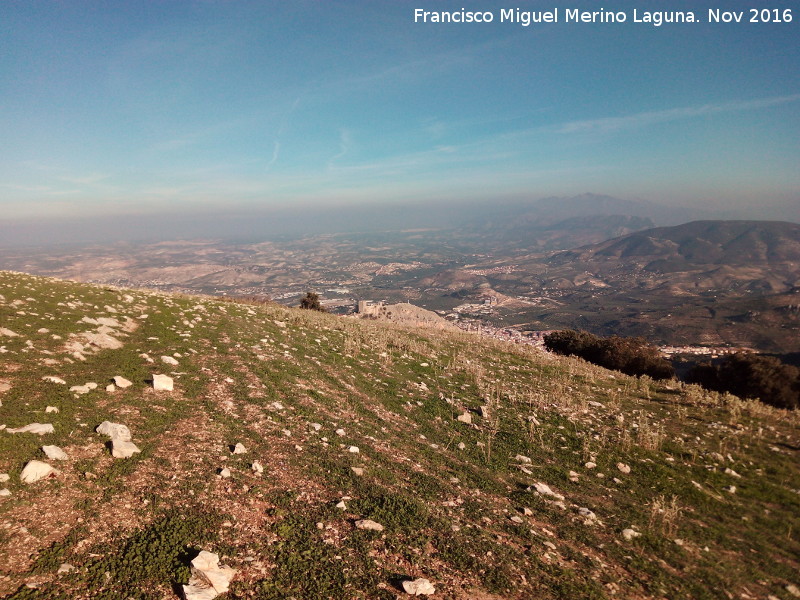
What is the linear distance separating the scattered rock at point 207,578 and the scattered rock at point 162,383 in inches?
238

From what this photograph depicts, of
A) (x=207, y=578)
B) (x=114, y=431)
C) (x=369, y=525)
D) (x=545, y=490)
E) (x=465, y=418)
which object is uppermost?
(x=114, y=431)

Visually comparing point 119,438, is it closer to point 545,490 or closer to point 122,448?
point 122,448

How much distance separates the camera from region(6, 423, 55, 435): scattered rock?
21.0ft

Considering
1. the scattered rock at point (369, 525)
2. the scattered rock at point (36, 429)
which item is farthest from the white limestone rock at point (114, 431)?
the scattered rock at point (369, 525)

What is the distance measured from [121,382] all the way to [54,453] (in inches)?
133

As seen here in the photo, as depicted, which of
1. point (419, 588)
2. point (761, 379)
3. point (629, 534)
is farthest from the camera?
point (761, 379)

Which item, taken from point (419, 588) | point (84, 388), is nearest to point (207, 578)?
point (419, 588)

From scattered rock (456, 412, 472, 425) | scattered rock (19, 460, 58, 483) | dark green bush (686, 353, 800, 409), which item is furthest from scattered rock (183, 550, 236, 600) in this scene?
dark green bush (686, 353, 800, 409)

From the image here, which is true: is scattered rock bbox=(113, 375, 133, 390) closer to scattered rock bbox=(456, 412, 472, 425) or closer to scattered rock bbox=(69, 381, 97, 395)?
scattered rock bbox=(69, 381, 97, 395)

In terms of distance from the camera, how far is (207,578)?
178 inches

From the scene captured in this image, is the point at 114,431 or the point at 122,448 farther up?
the point at 114,431

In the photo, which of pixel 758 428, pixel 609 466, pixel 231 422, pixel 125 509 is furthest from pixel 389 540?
pixel 758 428

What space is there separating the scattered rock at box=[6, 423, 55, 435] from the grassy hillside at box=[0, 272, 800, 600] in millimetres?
138

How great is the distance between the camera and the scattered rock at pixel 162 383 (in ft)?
31.1
